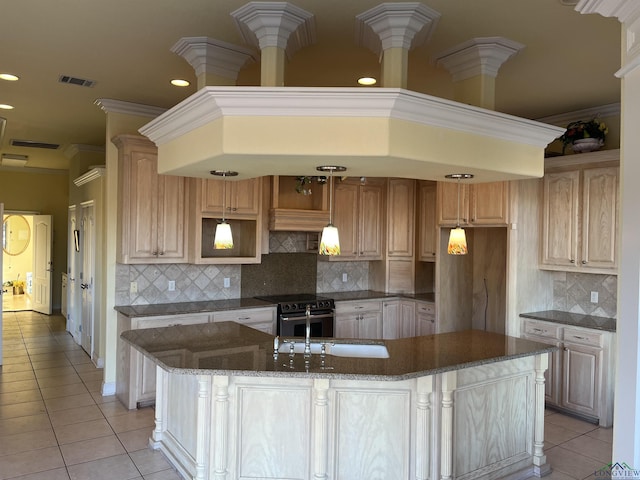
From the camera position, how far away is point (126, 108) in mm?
4918

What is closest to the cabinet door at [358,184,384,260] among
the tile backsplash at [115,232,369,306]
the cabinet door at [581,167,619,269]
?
the tile backsplash at [115,232,369,306]

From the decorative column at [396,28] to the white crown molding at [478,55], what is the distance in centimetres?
43

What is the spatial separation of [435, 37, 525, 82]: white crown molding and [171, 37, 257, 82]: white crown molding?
4.47 feet

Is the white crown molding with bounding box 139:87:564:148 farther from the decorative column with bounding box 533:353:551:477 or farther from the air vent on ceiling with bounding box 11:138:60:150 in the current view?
the air vent on ceiling with bounding box 11:138:60:150

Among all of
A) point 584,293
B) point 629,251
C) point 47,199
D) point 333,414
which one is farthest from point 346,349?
point 47,199

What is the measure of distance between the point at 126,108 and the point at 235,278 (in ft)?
7.08

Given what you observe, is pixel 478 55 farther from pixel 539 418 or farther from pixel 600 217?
pixel 539 418

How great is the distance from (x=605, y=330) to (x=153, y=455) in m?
3.84

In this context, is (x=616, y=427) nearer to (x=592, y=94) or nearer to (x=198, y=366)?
(x=198, y=366)

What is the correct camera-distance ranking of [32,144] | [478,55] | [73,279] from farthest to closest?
1. [73,279]
2. [32,144]
3. [478,55]

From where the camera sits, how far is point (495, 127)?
9.32 feet

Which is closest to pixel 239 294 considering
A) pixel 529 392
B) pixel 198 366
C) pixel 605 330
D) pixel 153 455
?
pixel 153 455

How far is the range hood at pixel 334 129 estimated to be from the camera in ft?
7.77

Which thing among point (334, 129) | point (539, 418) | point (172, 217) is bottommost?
point (539, 418)
